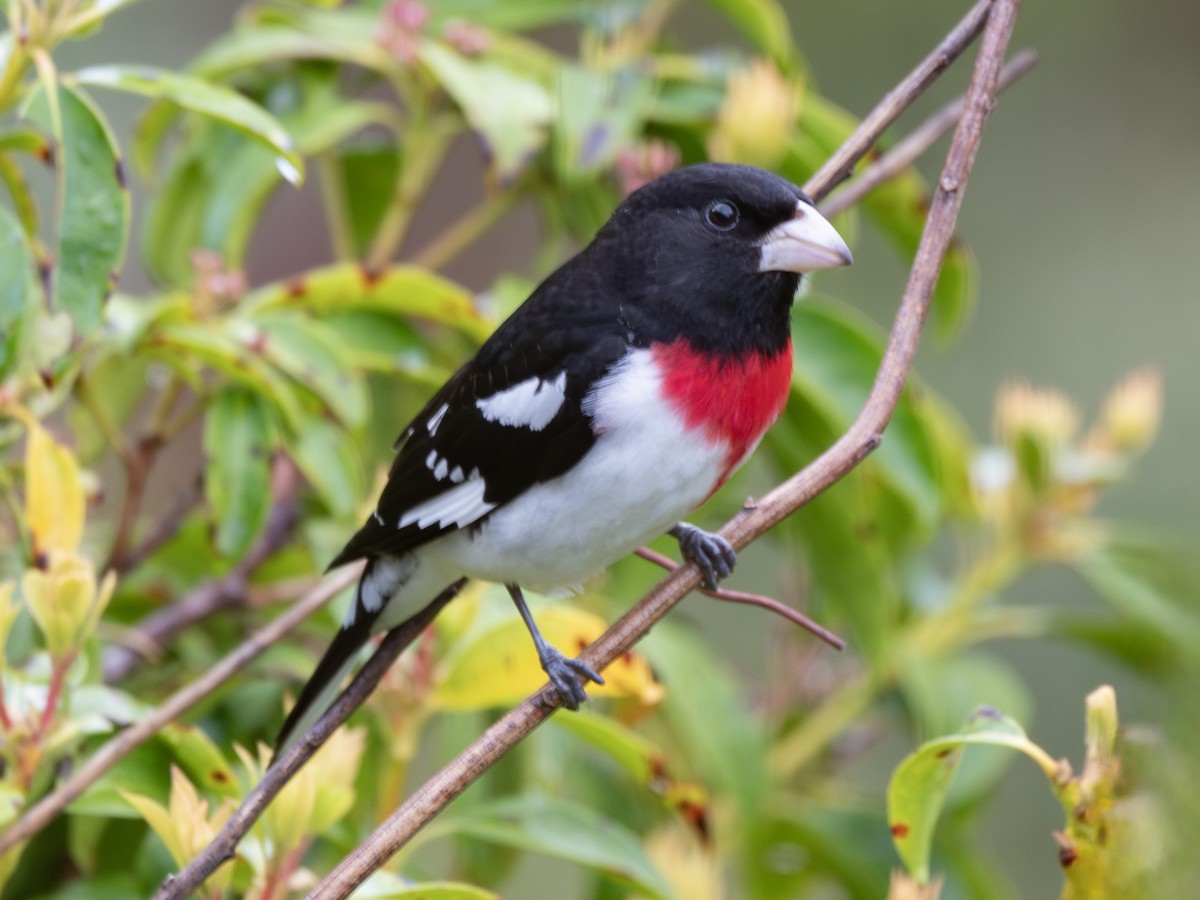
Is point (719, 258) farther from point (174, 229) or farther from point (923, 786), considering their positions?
point (174, 229)

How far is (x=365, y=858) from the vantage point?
1306mm

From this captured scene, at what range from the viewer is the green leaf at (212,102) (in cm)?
171

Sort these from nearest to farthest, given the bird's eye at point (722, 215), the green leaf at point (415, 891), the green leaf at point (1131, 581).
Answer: the green leaf at point (415, 891) → the bird's eye at point (722, 215) → the green leaf at point (1131, 581)

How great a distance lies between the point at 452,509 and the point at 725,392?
40 centimetres

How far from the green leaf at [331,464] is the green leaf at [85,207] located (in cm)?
40

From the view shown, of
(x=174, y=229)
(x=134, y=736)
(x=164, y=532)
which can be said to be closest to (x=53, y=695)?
(x=134, y=736)

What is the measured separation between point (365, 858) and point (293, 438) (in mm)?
814

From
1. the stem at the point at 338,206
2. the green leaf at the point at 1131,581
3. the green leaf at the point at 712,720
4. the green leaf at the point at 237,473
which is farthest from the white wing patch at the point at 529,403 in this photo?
the green leaf at the point at 1131,581

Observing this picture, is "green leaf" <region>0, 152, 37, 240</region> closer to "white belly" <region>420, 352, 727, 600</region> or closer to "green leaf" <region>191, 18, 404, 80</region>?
"green leaf" <region>191, 18, 404, 80</region>

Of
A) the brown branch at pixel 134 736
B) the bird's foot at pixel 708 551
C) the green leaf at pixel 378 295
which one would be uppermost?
the green leaf at pixel 378 295

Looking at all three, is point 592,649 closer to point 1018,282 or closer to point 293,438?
point 293,438

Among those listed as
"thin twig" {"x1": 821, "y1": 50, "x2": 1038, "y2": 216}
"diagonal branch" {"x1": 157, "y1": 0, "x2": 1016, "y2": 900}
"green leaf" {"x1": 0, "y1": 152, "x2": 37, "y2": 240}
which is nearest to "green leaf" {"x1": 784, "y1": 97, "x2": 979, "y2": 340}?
"thin twig" {"x1": 821, "y1": 50, "x2": 1038, "y2": 216}

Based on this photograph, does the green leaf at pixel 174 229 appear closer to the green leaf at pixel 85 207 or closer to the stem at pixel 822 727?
the green leaf at pixel 85 207

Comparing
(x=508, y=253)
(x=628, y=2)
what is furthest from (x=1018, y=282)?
(x=628, y=2)
